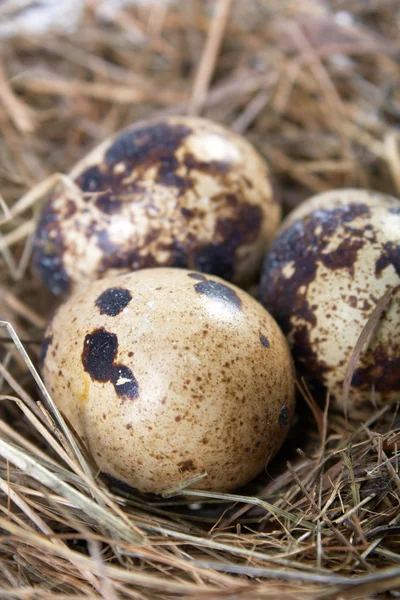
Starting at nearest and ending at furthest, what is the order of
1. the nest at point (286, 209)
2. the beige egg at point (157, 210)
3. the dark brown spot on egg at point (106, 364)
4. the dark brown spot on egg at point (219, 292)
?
the nest at point (286, 209)
the dark brown spot on egg at point (106, 364)
the dark brown spot on egg at point (219, 292)
the beige egg at point (157, 210)

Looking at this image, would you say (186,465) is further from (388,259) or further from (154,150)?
(154,150)

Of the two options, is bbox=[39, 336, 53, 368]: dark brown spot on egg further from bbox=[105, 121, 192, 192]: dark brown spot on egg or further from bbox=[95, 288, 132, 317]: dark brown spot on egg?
bbox=[105, 121, 192, 192]: dark brown spot on egg

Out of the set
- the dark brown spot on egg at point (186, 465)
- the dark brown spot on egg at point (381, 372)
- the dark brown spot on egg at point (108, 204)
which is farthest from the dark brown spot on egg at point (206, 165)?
the dark brown spot on egg at point (186, 465)

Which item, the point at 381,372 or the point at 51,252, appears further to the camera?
the point at 51,252

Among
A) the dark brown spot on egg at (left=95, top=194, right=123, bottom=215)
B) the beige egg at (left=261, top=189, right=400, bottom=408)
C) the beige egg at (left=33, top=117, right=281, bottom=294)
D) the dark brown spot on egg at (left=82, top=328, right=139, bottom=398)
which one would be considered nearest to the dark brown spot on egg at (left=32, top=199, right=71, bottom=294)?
the beige egg at (left=33, top=117, right=281, bottom=294)

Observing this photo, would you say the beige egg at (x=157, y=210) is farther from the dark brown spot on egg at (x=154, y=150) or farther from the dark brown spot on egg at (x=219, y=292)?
the dark brown spot on egg at (x=219, y=292)

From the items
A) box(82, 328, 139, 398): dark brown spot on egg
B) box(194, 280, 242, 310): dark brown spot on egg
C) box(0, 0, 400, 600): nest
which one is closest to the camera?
box(0, 0, 400, 600): nest

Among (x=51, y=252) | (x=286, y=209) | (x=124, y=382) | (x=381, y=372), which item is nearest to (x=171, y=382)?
(x=124, y=382)
